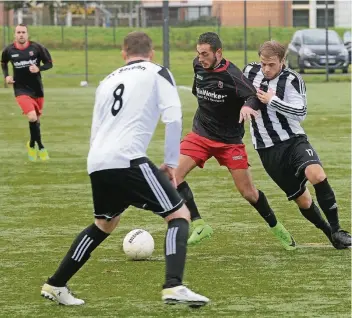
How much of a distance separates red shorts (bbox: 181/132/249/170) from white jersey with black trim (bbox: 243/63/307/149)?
0.25m

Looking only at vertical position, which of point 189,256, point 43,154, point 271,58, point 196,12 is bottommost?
point 43,154

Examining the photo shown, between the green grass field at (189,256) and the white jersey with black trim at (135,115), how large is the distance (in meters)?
0.96

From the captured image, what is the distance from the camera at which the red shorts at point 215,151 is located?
9.07 meters

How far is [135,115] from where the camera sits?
21.3 ft

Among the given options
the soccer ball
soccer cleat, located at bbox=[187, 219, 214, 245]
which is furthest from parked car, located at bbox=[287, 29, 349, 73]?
the soccer ball

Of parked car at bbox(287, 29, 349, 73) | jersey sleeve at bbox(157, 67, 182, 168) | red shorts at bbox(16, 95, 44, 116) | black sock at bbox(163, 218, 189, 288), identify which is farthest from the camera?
parked car at bbox(287, 29, 349, 73)

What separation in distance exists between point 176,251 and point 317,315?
3.02ft

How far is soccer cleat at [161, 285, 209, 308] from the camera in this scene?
6219 mm

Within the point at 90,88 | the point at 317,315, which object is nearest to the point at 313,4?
the point at 90,88

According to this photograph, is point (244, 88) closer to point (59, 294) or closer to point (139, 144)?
point (139, 144)

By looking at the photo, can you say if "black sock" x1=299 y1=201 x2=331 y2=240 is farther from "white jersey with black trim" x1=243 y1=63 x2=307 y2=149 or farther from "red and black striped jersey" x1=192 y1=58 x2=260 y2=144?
"red and black striped jersey" x1=192 y1=58 x2=260 y2=144

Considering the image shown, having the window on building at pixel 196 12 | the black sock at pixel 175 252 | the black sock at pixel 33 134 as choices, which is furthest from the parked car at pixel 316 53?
the black sock at pixel 175 252

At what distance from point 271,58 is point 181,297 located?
2953 millimetres

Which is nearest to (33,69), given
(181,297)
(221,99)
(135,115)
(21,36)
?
(21,36)
